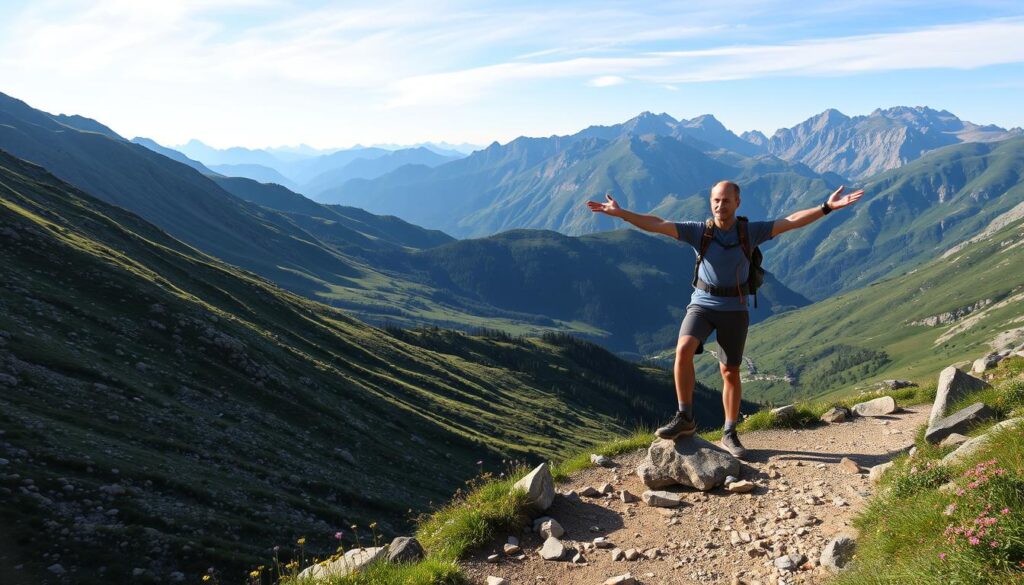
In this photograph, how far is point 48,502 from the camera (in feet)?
70.5

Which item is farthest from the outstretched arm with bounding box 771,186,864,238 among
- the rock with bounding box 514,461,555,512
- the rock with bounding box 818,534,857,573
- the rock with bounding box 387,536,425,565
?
the rock with bounding box 387,536,425,565

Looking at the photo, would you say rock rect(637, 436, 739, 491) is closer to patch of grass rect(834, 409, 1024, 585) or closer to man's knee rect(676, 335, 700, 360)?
man's knee rect(676, 335, 700, 360)

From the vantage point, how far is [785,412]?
1647cm

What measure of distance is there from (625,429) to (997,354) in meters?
148

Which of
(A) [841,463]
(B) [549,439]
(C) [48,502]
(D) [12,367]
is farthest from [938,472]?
(B) [549,439]

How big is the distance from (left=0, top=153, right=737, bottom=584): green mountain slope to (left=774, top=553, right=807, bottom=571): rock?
2066 centimetres

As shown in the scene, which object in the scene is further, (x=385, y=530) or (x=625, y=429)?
(x=625, y=429)

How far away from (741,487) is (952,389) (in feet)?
20.7

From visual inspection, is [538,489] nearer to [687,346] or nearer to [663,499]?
[663,499]

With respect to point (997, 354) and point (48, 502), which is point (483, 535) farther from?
point (997, 354)

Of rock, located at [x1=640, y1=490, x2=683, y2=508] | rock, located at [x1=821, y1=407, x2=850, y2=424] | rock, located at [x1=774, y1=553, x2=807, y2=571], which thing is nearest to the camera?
rock, located at [x1=774, y1=553, x2=807, y2=571]

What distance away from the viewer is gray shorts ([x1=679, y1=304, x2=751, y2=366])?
1162cm

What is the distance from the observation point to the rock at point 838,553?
8.19 meters

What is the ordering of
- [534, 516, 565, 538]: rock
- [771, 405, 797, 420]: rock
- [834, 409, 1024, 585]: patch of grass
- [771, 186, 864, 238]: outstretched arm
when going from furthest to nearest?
[771, 405, 797, 420]: rock, [771, 186, 864, 238]: outstretched arm, [534, 516, 565, 538]: rock, [834, 409, 1024, 585]: patch of grass
